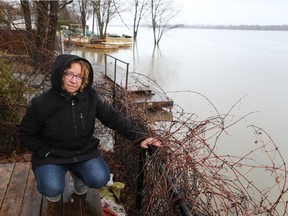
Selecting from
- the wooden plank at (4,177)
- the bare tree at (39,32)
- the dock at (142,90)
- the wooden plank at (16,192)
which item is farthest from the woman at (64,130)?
the bare tree at (39,32)

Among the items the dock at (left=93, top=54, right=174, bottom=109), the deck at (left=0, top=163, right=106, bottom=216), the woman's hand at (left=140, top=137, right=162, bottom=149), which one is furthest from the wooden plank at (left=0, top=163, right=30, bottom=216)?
the dock at (left=93, top=54, right=174, bottom=109)

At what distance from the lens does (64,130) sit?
2.01 metres

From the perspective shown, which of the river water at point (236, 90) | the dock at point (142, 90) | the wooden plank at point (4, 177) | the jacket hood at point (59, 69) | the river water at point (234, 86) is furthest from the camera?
the river water at point (234, 86)

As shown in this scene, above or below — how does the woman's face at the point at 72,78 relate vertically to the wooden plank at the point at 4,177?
above

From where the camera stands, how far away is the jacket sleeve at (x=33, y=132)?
6.36 ft

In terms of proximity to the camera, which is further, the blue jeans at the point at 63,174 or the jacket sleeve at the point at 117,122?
the jacket sleeve at the point at 117,122

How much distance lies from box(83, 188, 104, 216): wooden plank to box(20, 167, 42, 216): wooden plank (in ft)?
1.04

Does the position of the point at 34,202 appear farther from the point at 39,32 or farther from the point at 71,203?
the point at 39,32

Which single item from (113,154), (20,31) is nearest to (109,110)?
(113,154)

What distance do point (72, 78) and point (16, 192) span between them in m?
1.02

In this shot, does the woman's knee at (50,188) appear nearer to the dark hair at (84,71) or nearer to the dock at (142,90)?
the dark hair at (84,71)

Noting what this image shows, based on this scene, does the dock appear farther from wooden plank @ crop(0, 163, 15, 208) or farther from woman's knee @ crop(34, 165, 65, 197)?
wooden plank @ crop(0, 163, 15, 208)

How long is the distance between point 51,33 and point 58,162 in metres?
5.23

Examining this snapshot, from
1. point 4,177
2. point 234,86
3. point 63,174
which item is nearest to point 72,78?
point 63,174
